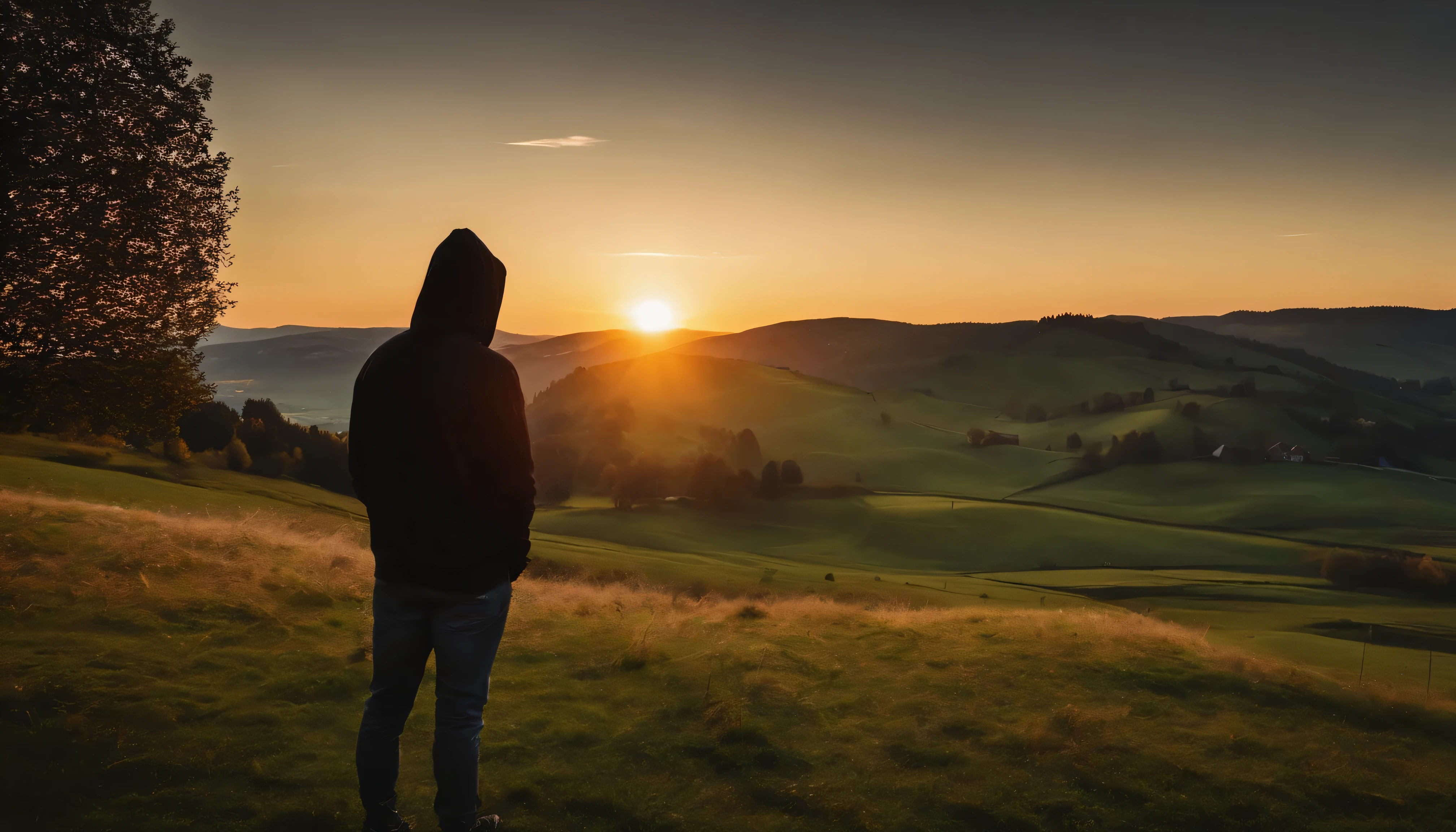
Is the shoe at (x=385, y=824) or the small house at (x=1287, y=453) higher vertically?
the small house at (x=1287, y=453)

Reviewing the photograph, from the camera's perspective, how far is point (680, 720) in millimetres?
8438

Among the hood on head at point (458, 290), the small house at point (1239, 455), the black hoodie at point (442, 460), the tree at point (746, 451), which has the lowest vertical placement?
the tree at point (746, 451)

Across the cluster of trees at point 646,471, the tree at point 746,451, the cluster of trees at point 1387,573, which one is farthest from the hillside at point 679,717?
the tree at point 746,451

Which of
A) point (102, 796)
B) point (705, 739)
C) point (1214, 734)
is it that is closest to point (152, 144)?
point (102, 796)

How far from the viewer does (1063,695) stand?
941 centimetres

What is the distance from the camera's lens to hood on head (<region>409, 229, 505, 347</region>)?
5129mm

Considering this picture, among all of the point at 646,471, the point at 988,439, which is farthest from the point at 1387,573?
the point at 988,439

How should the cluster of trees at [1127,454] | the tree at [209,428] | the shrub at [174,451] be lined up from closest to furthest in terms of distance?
the shrub at [174,451], the tree at [209,428], the cluster of trees at [1127,454]

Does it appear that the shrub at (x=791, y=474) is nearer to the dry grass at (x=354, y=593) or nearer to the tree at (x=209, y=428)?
the tree at (x=209, y=428)

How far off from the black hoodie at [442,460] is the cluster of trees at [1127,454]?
162 meters

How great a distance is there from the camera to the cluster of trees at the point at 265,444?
53719 mm

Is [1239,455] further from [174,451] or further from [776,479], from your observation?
[174,451]

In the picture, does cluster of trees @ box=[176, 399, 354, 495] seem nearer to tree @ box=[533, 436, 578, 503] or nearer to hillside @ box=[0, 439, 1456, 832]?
hillside @ box=[0, 439, 1456, 832]

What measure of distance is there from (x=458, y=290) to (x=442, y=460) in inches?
46.8
